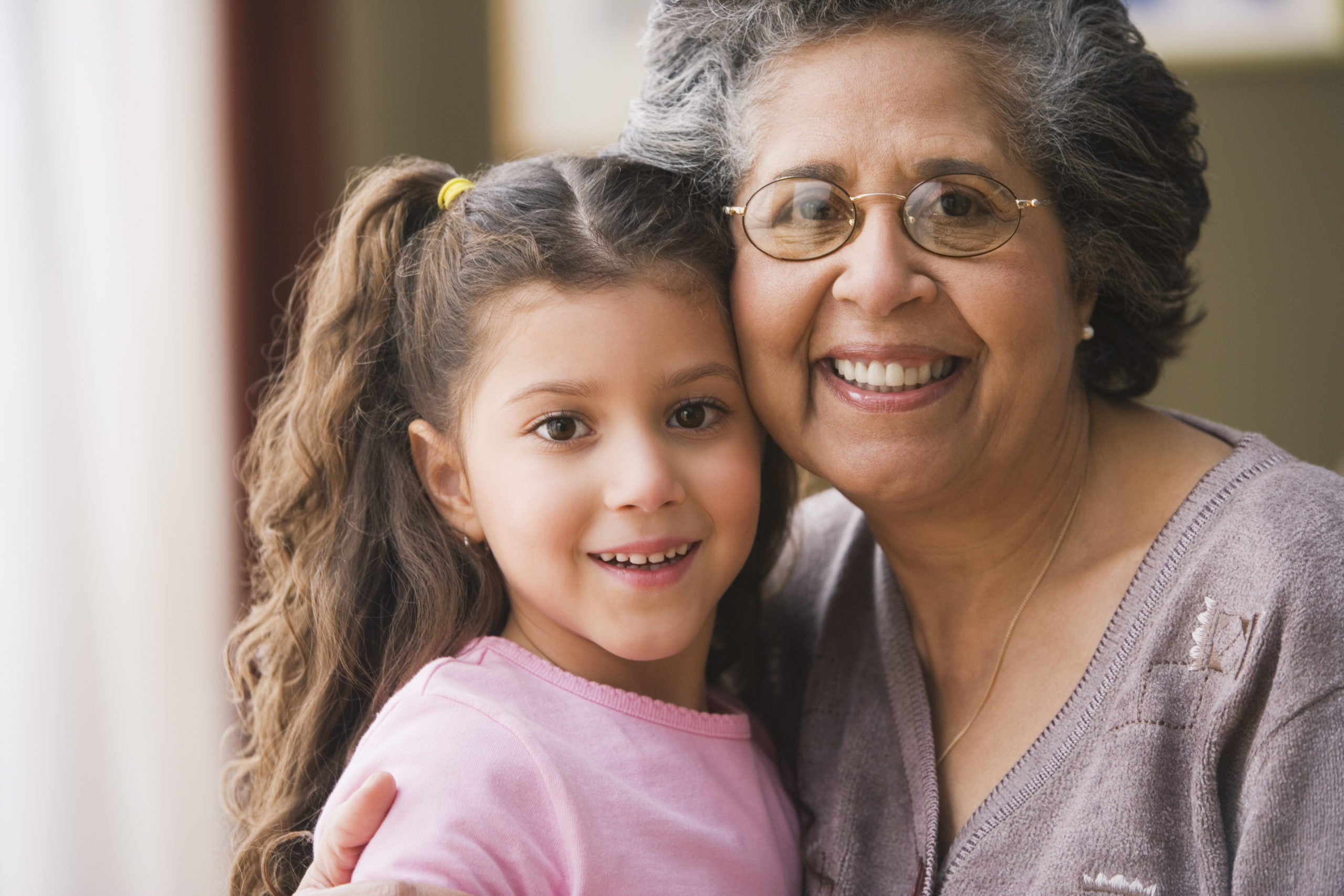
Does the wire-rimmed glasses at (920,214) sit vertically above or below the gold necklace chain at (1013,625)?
above

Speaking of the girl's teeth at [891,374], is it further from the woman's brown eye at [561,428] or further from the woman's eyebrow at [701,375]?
the woman's brown eye at [561,428]

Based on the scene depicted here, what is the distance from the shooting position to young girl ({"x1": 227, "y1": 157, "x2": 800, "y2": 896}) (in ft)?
4.55

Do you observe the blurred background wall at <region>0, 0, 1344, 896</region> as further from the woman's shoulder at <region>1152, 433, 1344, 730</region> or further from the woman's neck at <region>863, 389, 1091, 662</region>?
the woman's shoulder at <region>1152, 433, 1344, 730</region>

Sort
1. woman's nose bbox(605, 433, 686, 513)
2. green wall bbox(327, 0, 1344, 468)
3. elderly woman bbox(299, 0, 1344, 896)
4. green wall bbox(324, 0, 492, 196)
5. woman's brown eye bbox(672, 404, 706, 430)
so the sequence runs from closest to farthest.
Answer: elderly woman bbox(299, 0, 1344, 896)
woman's nose bbox(605, 433, 686, 513)
woman's brown eye bbox(672, 404, 706, 430)
green wall bbox(324, 0, 492, 196)
green wall bbox(327, 0, 1344, 468)

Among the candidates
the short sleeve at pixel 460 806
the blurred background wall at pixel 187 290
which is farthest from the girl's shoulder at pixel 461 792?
the blurred background wall at pixel 187 290

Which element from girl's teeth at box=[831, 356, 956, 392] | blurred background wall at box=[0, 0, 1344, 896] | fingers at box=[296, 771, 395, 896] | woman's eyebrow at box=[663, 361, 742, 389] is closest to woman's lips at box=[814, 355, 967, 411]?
girl's teeth at box=[831, 356, 956, 392]


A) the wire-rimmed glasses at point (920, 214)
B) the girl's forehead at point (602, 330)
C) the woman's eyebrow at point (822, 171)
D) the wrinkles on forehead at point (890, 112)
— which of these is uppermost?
the wrinkles on forehead at point (890, 112)

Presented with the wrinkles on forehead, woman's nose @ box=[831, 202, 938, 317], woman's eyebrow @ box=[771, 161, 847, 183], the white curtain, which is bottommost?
the white curtain

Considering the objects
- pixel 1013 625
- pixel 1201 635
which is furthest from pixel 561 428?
pixel 1201 635

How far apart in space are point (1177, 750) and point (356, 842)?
89 centimetres

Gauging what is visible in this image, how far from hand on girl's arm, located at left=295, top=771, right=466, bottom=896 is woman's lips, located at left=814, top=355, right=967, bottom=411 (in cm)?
72

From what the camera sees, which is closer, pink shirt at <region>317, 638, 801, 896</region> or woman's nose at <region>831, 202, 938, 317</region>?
pink shirt at <region>317, 638, 801, 896</region>

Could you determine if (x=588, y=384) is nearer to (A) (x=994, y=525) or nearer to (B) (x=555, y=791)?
(B) (x=555, y=791)

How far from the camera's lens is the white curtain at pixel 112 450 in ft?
8.32
